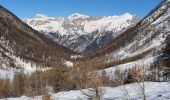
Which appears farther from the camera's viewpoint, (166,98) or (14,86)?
(14,86)

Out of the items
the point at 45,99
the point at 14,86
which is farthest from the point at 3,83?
the point at 45,99

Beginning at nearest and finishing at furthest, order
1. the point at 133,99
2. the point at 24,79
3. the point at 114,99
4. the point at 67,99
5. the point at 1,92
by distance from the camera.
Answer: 1. the point at 133,99
2. the point at 114,99
3. the point at 67,99
4. the point at 1,92
5. the point at 24,79

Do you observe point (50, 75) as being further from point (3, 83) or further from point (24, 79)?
point (3, 83)

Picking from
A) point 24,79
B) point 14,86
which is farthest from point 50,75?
point 14,86

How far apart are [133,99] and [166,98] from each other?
17.3 ft

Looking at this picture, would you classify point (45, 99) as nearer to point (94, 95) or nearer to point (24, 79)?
point (94, 95)

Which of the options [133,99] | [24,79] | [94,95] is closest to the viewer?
[94,95]

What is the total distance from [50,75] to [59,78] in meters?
14.9

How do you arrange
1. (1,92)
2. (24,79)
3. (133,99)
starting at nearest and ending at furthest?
(133,99) → (1,92) → (24,79)

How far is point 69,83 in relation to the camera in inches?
5679

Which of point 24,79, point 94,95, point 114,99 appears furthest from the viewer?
point 24,79

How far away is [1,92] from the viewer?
458 ft

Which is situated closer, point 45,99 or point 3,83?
point 45,99

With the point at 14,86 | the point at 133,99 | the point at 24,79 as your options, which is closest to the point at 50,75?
the point at 24,79
